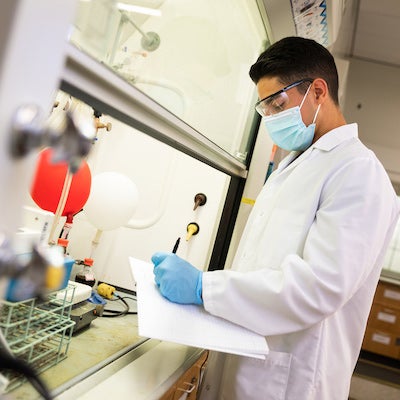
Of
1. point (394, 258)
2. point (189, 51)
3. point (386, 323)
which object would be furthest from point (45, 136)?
point (394, 258)

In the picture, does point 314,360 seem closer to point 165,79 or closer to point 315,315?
point 315,315

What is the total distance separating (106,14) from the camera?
0.64 metres

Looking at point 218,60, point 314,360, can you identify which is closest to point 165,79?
point 218,60

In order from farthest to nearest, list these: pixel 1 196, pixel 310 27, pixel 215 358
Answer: pixel 310 27 → pixel 215 358 → pixel 1 196

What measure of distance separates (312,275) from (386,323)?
354cm

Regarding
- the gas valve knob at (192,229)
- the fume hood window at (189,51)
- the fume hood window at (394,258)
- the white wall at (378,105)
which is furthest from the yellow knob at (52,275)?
the fume hood window at (394,258)

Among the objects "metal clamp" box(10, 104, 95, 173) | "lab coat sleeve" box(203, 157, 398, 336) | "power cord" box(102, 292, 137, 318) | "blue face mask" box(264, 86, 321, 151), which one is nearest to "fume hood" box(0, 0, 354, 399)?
"metal clamp" box(10, 104, 95, 173)

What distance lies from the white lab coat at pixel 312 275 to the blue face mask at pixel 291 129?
0.07m

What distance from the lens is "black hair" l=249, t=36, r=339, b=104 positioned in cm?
122

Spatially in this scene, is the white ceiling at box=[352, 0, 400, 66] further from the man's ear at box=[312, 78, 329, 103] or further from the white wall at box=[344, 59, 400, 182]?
the man's ear at box=[312, 78, 329, 103]

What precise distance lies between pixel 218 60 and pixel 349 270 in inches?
35.5

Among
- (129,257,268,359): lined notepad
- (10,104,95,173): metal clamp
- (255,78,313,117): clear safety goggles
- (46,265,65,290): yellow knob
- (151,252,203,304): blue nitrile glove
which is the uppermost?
(255,78,313,117): clear safety goggles

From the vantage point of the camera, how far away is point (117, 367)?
96 cm

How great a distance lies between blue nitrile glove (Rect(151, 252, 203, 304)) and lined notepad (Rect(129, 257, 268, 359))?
0.02 metres
